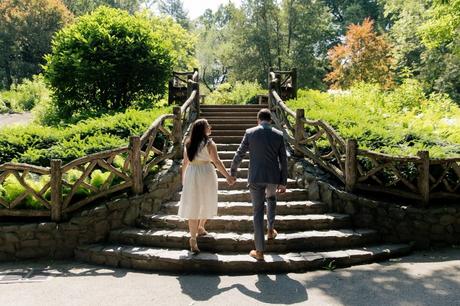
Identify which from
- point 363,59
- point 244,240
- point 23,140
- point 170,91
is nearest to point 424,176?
point 244,240

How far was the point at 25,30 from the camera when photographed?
1384 inches

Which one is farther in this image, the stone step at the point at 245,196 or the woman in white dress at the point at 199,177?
the stone step at the point at 245,196

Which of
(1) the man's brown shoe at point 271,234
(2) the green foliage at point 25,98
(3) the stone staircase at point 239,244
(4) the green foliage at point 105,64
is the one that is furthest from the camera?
(2) the green foliage at point 25,98

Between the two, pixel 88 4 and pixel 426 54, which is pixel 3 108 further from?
pixel 88 4

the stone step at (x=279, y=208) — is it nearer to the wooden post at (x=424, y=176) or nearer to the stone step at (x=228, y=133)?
the wooden post at (x=424, y=176)

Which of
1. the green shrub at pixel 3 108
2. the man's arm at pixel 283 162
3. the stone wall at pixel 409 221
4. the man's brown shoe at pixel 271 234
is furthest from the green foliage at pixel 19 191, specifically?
the green shrub at pixel 3 108

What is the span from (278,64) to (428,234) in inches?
1033

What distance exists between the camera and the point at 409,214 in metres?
6.94

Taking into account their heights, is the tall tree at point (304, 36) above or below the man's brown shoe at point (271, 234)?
above

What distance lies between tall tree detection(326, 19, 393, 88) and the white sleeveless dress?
21.0 m

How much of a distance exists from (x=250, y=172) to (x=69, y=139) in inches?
204

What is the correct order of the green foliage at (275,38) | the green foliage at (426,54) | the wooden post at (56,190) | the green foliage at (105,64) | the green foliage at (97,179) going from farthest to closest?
the green foliage at (275,38), the green foliage at (426,54), the green foliage at (105,64), the green foliage at (97,179), the wooden post at (56,190)

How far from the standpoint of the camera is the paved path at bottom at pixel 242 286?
491 centimetres

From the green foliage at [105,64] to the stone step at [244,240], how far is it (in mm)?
7423
